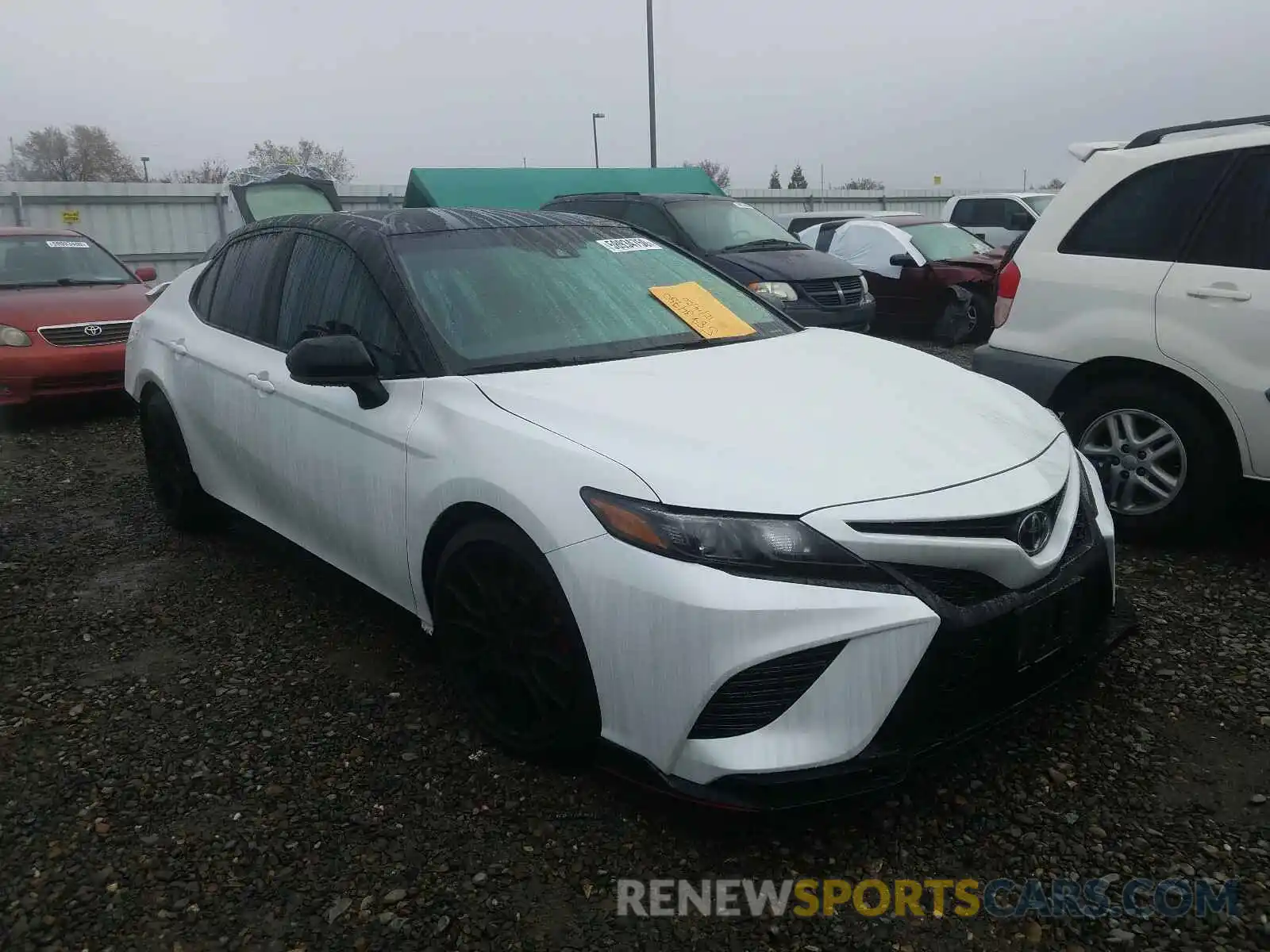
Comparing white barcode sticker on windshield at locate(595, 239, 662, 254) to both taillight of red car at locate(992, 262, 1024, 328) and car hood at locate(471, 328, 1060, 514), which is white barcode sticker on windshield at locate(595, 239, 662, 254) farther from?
taillight of red car at locate(992, 262, 1024, 328)

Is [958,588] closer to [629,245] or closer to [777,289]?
[629,245]

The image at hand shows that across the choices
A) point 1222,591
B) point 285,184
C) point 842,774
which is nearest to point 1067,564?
point 842,774

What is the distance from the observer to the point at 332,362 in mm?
2811

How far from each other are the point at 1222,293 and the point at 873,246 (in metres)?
8.05

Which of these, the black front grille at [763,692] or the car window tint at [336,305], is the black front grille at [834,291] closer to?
the car window tint at [336,305]

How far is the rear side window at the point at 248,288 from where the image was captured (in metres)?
3.76

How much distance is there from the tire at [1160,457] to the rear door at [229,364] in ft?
10.8

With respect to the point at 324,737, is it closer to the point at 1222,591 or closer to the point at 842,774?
the point at 842,774

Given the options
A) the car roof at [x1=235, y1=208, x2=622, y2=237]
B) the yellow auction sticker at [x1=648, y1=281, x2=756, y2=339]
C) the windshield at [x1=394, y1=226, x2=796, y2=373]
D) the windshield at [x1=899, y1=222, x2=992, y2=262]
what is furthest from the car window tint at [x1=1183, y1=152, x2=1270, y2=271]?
the windshield at [x1=899, y1=222, x2=992, y2=262]

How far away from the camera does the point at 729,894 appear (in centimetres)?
218

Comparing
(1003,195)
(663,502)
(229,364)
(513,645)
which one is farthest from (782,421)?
(1003,195)

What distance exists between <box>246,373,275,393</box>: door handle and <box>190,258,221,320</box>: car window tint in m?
0.71

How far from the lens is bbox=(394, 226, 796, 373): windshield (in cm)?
296

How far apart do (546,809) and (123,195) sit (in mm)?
15829
